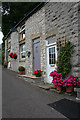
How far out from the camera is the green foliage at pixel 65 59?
4.43 metres

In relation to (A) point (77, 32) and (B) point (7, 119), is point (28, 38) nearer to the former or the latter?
(A) point (77, 32)

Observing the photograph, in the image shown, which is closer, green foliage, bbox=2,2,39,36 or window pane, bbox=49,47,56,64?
window pane, bbox=49,47,56,64

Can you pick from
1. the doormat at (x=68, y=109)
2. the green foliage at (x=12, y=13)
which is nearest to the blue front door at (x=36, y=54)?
the doormat at (x=68, y=109)

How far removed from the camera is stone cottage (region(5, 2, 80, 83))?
170 inches

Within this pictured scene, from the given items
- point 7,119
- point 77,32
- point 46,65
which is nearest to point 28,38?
point 46,65

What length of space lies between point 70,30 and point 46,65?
2528 mm

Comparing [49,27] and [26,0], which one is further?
[26,0]

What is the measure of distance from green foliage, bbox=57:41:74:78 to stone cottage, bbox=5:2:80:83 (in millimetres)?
184

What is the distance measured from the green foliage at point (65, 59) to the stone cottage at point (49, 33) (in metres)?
0.18

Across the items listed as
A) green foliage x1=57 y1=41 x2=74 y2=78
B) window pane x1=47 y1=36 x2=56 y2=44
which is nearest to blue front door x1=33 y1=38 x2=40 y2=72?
window pane x1=47 y1=36 x2=56 y2=44

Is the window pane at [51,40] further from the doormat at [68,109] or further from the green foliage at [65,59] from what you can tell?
the doormat at [68,109]

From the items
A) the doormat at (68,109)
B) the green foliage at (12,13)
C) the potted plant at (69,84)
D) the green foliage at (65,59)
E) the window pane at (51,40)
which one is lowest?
the doormat at (68,109)

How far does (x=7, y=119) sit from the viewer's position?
2.28 m

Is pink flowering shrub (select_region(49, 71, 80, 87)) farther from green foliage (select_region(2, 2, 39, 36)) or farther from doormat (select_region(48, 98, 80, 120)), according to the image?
green foliage (select_region(2, 2, 39, 36))
